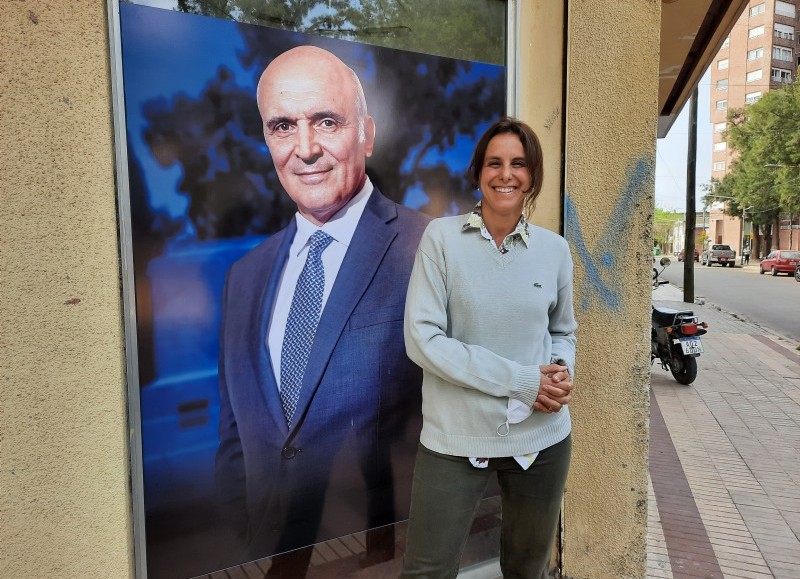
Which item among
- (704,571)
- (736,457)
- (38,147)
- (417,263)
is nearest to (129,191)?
(38,147)

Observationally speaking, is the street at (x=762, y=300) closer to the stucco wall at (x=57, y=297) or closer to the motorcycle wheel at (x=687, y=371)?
the motorcycle wheel at (x=687, y=371)

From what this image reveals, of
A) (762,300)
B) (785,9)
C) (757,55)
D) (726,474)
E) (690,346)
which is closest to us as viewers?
(726,474)

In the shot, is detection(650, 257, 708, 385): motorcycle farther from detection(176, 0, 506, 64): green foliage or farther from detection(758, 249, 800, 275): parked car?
detection(758, 249, 800, 275): parked car

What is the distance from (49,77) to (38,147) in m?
0.23

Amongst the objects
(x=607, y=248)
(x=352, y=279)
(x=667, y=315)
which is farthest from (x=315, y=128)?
(x=667, y=315)

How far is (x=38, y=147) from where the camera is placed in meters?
1.83

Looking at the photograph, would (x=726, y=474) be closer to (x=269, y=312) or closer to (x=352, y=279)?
(x=352, y=279)

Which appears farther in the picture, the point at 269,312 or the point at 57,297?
the point at 269,312

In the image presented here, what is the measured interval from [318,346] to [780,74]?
258ft

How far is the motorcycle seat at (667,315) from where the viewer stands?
7.11 meters

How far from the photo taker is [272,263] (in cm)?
232

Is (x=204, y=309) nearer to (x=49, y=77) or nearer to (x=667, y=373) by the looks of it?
(x=49, y=77)

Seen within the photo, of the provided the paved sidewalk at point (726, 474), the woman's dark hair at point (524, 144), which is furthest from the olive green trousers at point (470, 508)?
the paved sidewalk at point (726, 474)

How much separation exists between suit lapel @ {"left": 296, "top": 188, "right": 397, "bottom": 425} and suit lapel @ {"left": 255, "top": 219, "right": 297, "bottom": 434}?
129 millimetres
